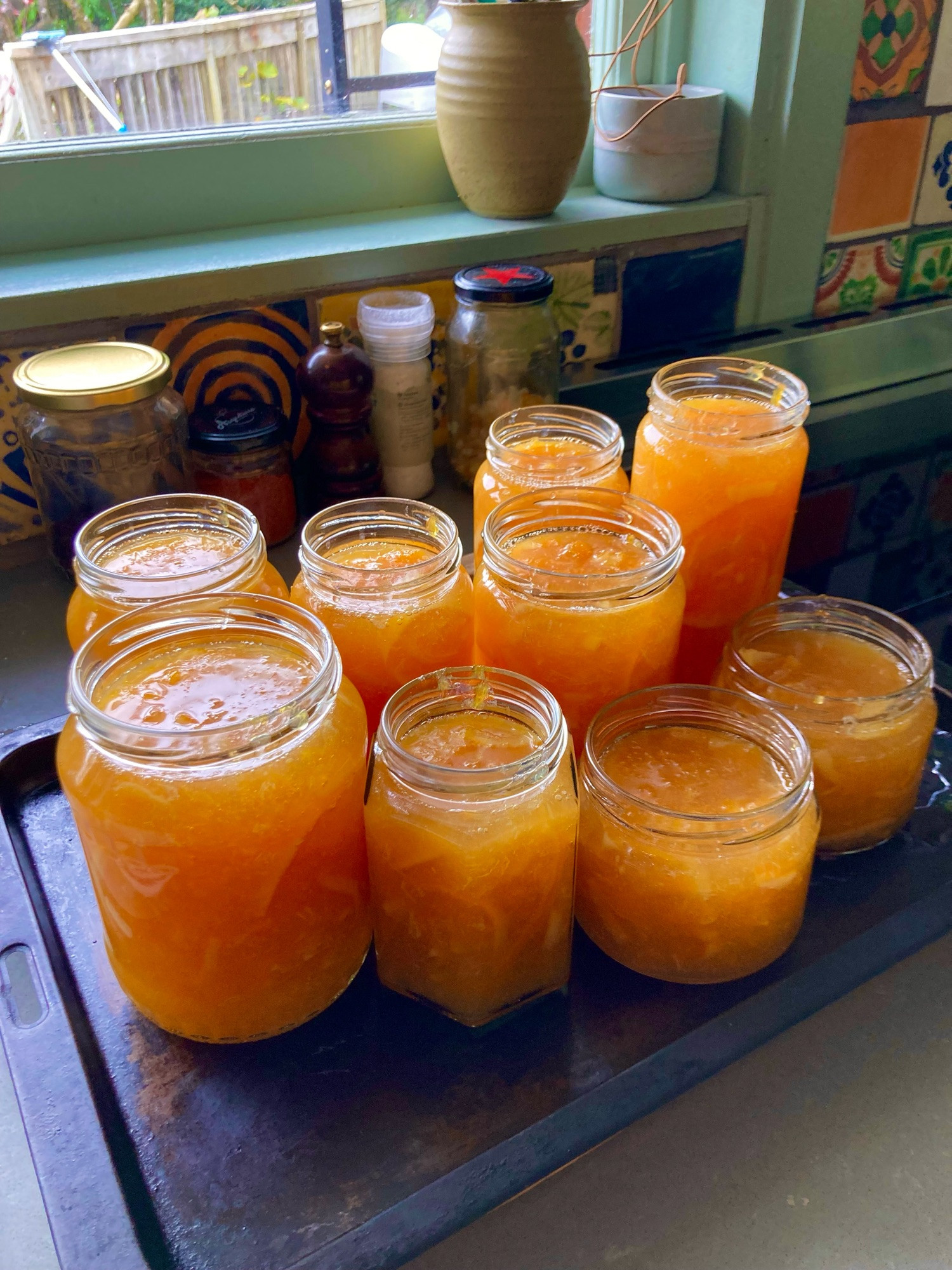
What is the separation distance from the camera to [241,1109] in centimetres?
54

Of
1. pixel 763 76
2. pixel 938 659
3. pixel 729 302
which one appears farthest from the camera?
pixel 729 302

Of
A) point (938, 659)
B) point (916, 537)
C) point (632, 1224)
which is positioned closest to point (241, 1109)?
point (632, 1224)

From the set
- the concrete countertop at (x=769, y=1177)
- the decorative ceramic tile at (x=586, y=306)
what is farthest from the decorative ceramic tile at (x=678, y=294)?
the concrete countertop at (x=769, y=1177)

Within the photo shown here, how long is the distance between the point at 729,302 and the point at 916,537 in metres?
0.53

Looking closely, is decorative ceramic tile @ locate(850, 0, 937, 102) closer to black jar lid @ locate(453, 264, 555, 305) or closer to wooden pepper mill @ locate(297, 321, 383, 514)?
black jar lid @ locate(453, 264, 555, 305)

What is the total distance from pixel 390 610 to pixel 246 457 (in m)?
0.53

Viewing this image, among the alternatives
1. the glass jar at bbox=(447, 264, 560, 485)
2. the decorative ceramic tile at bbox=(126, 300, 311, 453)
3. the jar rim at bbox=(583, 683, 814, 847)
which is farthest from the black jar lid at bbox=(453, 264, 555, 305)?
the jar rim at bbox=(583, 683, 814, 847)

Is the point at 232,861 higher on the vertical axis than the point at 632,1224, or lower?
higher

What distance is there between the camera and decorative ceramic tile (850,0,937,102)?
4.61ft

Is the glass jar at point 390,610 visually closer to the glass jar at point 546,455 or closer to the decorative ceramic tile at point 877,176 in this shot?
the glass jar at point 546,455

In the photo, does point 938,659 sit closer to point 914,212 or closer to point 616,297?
point 616,297

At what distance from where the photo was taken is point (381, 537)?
728 mm

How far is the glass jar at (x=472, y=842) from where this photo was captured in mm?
525

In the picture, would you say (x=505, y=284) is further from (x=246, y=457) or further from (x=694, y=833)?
(x=694, y=833)
